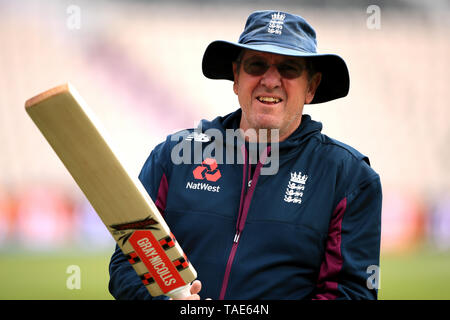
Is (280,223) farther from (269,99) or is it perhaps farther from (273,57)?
(273,57)

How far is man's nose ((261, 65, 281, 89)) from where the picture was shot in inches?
66.4

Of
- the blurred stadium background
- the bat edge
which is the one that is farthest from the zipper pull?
the blurred stadium background

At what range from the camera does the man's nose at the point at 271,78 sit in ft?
5.53

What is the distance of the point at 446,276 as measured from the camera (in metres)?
5.84

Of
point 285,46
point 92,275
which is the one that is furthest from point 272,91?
point 92,275

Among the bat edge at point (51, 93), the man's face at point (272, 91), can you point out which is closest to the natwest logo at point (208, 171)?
the man's face at point (272, 91)

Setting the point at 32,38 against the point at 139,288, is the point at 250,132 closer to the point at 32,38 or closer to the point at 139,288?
the point at 139,288

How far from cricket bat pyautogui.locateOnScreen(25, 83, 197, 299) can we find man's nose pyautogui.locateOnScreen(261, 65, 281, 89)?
1.53ft

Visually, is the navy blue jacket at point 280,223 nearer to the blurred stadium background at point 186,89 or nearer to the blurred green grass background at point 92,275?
the blurred green grass background at point 92,275

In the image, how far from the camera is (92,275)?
5.58 meters

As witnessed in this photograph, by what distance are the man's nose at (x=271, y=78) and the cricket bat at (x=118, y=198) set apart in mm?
467

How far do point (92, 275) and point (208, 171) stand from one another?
4.17 meters

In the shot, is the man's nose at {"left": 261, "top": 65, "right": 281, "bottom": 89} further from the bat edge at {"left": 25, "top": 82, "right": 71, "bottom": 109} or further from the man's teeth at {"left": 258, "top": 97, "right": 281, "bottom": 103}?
the bat edge at {"left": 25, "top": 82, "right": 71, "bottom": 109}
